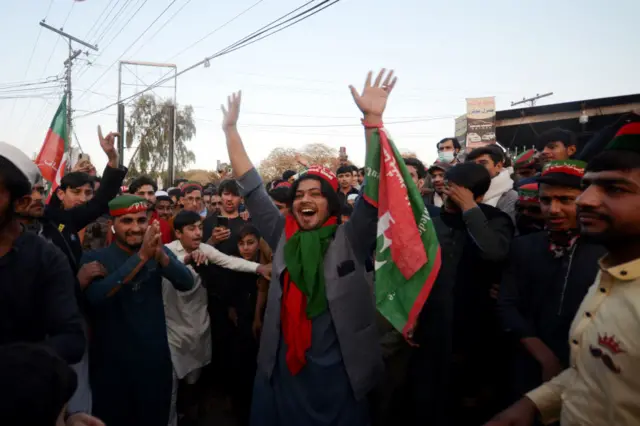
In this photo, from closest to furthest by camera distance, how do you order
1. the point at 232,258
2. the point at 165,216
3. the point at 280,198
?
the point at 232,258 → the point at 280,198 → the point at 165,216

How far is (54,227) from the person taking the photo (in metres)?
3.57

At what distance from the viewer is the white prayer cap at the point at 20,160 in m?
2.00

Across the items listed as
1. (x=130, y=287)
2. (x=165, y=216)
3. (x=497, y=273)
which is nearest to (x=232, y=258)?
(x=130, y=287)

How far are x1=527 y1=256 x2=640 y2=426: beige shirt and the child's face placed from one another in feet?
10.5

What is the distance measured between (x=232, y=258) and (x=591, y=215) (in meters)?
3.15

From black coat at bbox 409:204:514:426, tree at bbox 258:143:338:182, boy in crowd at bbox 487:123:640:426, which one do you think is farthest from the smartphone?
tree at bbox 258:143:338:182

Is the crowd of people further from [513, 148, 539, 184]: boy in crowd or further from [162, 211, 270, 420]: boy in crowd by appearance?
[513, 148, 539, 184]: boy in crowd

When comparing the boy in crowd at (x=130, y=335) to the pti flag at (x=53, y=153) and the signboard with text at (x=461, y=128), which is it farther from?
the signboard with text at (x=461, y=128)

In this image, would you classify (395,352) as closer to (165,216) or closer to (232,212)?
(232,212)

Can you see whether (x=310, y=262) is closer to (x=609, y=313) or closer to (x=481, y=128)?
(x=609, y=313)

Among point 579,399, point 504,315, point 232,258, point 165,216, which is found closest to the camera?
point 579,399

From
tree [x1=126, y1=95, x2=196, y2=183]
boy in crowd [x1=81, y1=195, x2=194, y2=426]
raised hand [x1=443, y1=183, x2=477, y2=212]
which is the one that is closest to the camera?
raised hand [x1=443, y1=183, x2=477, y2=212]

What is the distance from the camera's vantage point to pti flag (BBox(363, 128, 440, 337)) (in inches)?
103

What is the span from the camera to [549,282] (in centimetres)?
255
